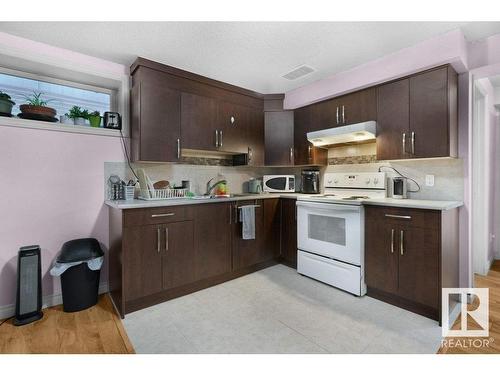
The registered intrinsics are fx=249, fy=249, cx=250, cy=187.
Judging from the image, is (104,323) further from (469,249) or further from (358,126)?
(469,249)

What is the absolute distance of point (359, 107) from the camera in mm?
2709

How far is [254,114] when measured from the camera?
3371 millimetres

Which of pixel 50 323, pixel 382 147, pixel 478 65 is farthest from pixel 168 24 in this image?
pixel 478 65

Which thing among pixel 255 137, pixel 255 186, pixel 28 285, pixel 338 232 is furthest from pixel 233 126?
pixel 28 285

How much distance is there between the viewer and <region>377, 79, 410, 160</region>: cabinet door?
2359 millimetres

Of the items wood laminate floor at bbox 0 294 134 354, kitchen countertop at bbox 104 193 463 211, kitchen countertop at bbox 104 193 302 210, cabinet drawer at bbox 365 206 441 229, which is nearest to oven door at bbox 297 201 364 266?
cabinet drawer at bbox 365 206 441 229

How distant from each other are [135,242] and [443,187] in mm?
2882

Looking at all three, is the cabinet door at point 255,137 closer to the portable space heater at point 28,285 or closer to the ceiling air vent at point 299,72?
the ceiling air vent at point 299,72

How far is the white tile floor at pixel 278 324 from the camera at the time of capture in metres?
1.67

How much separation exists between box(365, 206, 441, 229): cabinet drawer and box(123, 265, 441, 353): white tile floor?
760 millimetres

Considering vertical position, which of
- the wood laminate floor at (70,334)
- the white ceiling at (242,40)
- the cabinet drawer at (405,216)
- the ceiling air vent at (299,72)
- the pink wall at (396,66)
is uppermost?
the ceiling air vent at (299,72)

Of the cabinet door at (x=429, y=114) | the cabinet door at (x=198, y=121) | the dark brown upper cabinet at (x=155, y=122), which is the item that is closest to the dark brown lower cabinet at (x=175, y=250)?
the dark brown upper cabinet at (x=155, y=122)
